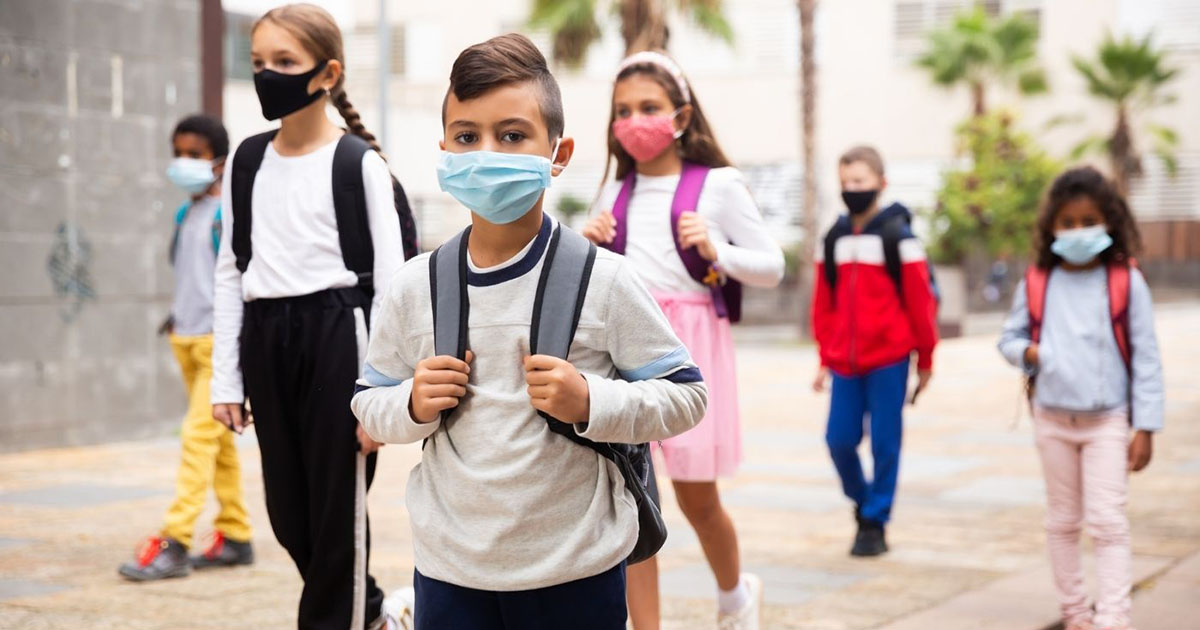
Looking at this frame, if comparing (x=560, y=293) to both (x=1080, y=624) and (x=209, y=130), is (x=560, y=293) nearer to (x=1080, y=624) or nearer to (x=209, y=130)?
(x=1080, y=624)

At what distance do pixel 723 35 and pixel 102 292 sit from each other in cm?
1888

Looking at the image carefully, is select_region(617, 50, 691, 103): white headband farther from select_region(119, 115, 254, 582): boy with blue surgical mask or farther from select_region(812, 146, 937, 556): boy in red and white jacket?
select_region(812, 146, 937, 556): boy in red and white jacket

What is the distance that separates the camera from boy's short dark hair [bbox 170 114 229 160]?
264 inches

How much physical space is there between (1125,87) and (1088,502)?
34.7m

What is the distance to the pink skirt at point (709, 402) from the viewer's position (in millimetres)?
4688

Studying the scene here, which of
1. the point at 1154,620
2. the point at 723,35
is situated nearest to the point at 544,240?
the point at 1154,620

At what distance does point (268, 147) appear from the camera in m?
4.32

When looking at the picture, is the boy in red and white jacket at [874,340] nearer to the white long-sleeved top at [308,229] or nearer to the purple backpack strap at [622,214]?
the purple backpack strap at [622,214]

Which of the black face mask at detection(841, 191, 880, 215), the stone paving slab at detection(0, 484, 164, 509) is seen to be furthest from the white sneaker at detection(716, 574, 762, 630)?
the stone paving slab at detection(0, 484, 164, 509)

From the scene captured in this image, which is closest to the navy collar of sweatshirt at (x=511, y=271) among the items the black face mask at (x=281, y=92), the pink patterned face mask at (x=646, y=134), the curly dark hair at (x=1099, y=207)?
the black face mask at (x=281, y=92)

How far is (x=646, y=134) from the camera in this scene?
187 inches

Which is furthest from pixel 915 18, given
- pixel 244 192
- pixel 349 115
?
pixel 244 192

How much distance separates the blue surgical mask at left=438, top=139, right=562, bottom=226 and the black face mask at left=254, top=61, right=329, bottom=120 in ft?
4.68

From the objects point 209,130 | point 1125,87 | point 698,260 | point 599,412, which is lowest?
point 599,412
